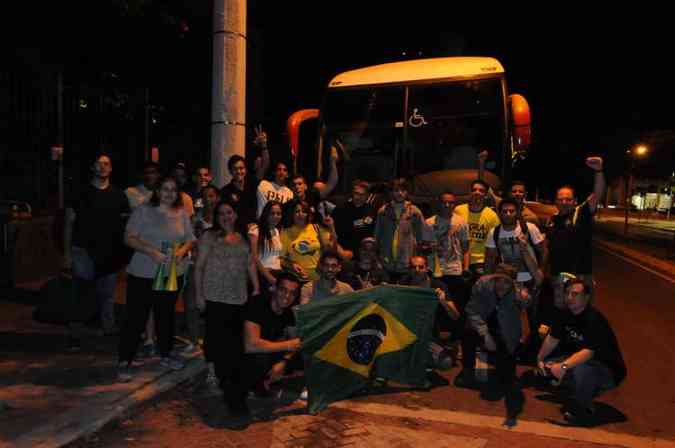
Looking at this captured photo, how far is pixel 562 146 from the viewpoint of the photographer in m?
58.1

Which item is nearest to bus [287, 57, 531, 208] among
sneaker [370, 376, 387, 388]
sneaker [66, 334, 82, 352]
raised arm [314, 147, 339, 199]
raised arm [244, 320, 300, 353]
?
raised arm [314, 147, 339, 199]

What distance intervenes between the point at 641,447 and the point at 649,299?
681cm

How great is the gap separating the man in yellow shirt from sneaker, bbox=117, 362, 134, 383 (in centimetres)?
369

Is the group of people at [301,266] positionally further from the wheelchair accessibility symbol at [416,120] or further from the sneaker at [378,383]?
the wheelchair accessibility symbol at [416,120]

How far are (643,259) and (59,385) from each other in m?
15.6

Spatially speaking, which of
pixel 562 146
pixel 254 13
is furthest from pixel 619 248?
pixel 562 146

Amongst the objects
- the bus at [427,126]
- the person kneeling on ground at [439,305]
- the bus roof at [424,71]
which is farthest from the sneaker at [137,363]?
the bus roof at [424,71]

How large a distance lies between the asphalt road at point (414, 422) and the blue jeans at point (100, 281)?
1.70 meters

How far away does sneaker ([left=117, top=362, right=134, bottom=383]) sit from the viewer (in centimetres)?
500

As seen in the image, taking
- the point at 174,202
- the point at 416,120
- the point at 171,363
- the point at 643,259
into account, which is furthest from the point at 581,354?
the point at 643,259

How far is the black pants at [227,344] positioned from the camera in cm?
462

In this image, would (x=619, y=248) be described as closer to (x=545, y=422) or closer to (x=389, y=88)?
(x=389, y=88)

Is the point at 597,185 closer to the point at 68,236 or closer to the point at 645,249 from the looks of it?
the point at 68,236

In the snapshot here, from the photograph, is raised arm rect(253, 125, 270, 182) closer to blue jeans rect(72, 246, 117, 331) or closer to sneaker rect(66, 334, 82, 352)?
blue jeans rect(72, 246, 117, 331)
